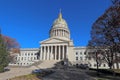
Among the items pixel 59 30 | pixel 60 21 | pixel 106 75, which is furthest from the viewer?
pixel 60 21

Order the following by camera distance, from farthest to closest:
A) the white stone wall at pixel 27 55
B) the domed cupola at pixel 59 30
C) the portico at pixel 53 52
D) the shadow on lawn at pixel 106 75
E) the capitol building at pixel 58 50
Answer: the white stone wall at pixel 27 55 → the domed cupola at pixel 59 30 → the portico at pixel 53 52 → the capitol building at pixel 58 50 → the shadow on lawn at pixel 106 75

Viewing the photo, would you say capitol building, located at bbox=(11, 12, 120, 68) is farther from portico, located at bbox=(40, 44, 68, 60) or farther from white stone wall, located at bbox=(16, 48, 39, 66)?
white stone wall, located at bbox=(16, 48, 39, 66)

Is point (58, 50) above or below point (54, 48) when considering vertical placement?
below

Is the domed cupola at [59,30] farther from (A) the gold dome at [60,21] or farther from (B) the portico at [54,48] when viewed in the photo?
(B) the portico at [54,48]

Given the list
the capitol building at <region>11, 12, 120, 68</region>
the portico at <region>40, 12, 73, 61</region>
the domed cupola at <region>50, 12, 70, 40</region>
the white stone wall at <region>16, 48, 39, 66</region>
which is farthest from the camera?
the white stone wall at <region>16, 48, 39, 66</region>

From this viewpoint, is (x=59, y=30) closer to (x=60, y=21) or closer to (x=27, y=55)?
(x=60, y=21)

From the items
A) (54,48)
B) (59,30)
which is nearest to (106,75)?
(54,48)

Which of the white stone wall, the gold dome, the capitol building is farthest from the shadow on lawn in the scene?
the white stone wall

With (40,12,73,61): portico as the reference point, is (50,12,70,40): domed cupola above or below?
above

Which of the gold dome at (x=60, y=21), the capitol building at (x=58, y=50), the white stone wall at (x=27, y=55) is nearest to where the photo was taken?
the capitol building at (x=58, y=50)

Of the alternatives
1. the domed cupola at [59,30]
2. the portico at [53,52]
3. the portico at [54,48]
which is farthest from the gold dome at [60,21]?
the portico at [53,52]

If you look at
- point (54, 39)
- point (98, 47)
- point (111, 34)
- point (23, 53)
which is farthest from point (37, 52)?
point (111, 34)

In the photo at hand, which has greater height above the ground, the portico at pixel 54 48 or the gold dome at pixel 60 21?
the gold dome at pixel 60 21

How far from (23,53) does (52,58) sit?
33.4 m
